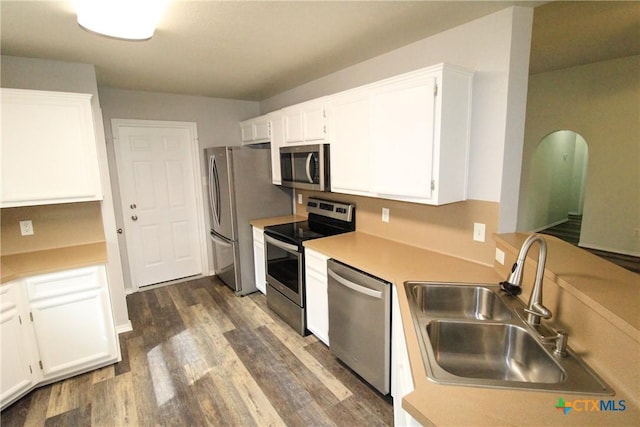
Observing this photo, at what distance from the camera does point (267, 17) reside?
1.86 metres

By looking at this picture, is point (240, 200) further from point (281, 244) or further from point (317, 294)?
point (317, 294)

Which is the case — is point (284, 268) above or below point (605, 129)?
below

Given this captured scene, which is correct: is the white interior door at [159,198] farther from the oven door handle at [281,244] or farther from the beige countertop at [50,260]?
the oven door handle at [281,244]

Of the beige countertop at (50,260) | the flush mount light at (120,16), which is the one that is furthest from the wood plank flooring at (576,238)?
the beige countertop at (50,260)

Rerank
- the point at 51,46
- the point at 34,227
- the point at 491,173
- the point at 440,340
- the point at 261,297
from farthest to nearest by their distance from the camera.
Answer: the point at 261,297 < the point at 34,227 < the point at 51,46 < the point at 491,173 < the point at 440,340

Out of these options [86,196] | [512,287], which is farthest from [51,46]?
[512,287]

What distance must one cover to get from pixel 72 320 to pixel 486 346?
2.75 meters

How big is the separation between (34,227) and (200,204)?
1793 millimetres

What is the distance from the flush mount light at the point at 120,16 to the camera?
1.57m

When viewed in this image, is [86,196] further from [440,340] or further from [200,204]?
[440,340]

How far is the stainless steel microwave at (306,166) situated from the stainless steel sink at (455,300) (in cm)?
137

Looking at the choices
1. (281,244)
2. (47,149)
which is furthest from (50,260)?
(281,244)

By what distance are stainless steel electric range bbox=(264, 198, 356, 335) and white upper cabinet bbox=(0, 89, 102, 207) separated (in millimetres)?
1581

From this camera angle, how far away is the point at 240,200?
3568 millimetres
